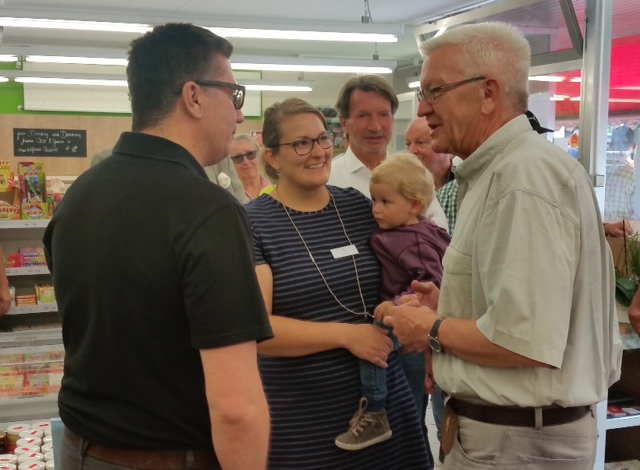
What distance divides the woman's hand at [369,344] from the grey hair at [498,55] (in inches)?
31.2

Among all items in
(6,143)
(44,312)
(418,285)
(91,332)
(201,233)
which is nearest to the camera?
(201,233)

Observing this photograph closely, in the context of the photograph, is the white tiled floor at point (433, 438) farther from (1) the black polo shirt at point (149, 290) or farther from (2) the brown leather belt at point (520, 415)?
(1) the black polo shirt at point (149, 290)

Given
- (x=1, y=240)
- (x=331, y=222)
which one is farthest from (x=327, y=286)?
(x=1, y=240)

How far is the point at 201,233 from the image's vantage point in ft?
4.52

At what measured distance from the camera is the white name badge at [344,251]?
2.31 m

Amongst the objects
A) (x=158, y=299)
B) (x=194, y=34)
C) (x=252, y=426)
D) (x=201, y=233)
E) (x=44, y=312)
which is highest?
(x=194, y=34)

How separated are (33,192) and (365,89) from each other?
116 inches

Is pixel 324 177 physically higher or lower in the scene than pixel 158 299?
higher

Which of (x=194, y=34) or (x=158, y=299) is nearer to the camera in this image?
(x=158, y=299)

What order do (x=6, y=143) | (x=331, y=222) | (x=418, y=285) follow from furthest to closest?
(x=6, y=143) < (x=331, y=222) < (x=418, y=285)

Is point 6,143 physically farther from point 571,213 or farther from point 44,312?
point 571,213

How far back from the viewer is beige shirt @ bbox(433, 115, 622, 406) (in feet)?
5.50

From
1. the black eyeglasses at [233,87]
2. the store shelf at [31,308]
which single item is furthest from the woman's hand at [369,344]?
the store shelf at [31,308]

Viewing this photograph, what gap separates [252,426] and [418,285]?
2.98ft
